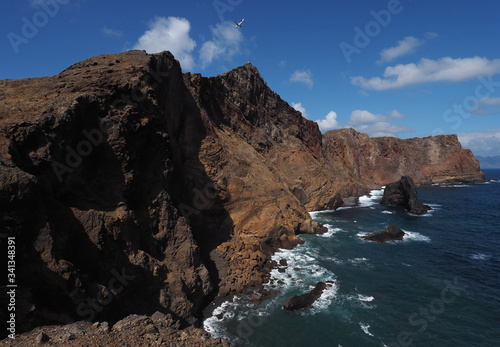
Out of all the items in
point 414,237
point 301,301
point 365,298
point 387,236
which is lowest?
point 365,298

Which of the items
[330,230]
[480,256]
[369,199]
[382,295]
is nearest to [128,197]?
[382,295]

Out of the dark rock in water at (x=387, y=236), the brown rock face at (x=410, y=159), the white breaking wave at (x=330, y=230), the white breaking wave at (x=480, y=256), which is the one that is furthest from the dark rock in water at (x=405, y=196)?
the brown rock face at (x=410, y=159)

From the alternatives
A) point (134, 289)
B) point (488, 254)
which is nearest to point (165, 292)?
point (134, 289)

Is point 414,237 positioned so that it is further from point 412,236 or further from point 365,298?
point 365,298

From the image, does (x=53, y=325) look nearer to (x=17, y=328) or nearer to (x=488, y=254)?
(x=17, y=328)

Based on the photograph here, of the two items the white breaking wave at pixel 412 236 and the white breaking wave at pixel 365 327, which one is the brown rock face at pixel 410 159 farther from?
the white breaking wave at pixel 365 327

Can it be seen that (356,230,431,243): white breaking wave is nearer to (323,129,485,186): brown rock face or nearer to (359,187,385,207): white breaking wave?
(359,187,385,207): white breaking wave
